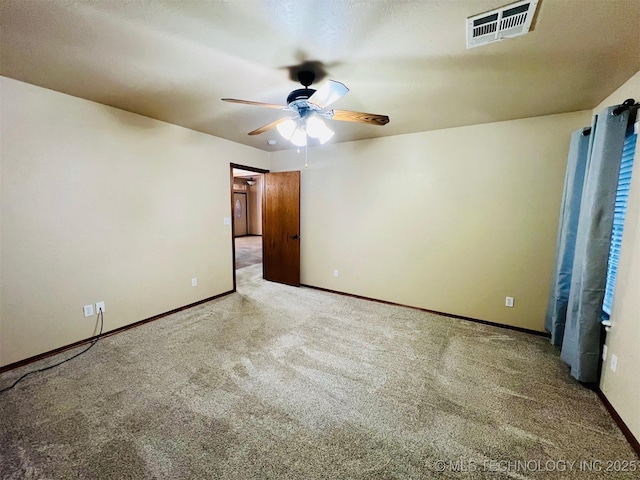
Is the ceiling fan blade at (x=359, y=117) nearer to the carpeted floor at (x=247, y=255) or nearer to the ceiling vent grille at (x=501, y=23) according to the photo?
the ceiling vent grille at (x=501, y=23)

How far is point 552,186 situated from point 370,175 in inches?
79.9

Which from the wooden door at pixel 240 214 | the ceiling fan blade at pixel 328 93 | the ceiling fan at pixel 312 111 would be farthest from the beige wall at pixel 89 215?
the wooden door at pixel 240 214

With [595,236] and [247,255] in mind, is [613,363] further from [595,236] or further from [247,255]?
[247,255]

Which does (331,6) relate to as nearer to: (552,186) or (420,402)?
(420,402)

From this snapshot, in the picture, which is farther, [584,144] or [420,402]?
[584,144]

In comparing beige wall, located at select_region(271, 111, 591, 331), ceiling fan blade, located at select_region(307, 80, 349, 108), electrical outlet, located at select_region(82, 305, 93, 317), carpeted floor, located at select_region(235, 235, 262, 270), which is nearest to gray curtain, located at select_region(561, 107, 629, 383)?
beige wall, located at select_region(271, 111, 591, 331)

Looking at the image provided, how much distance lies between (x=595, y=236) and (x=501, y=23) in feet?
5.33

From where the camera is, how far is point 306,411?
1737mm

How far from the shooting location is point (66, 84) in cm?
213

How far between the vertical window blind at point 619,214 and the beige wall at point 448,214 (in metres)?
0.79

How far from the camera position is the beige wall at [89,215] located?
2.13 meters

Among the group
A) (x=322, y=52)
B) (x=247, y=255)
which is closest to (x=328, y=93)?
(x=322, y=52)

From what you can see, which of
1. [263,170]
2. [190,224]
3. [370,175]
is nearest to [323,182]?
[370,175]

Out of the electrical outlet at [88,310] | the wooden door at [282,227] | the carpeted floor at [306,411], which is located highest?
the wooden door at [282,227]
